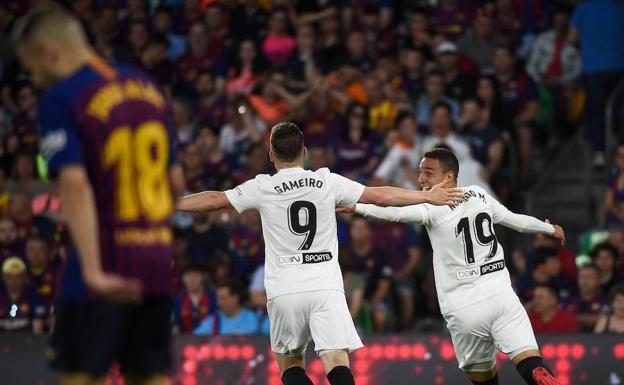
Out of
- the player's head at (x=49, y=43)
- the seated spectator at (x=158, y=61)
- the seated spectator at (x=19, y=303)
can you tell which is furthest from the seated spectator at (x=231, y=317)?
the player's head at (x=49, y=43)

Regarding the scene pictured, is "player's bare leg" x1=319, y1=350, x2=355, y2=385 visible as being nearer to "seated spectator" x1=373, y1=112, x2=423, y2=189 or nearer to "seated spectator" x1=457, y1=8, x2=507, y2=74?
"seated spectator" x1=373, y1=112, x2=423, y2=189

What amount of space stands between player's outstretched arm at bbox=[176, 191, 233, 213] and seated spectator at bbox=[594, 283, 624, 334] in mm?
4887

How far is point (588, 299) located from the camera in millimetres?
12555

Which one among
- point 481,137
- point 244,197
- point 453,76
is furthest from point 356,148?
point 244,197

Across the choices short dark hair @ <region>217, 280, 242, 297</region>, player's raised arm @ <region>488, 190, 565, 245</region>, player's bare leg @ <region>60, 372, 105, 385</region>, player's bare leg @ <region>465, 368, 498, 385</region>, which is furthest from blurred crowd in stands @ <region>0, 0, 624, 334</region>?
player's bare leg @ <region>60, 372, 105, 385</region>

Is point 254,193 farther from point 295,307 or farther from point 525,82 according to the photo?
point 525,82

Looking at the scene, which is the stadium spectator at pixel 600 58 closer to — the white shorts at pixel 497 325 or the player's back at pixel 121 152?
the white shorts at pixel 497 325

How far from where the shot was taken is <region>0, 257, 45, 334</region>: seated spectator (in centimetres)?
1305

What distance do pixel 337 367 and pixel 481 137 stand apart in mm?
6893

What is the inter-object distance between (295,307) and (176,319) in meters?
5.05

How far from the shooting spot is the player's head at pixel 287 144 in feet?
27.2

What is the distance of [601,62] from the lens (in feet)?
50.8

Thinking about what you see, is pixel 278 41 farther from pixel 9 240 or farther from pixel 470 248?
pixel 470 248

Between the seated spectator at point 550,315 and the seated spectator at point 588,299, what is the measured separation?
39 cm
